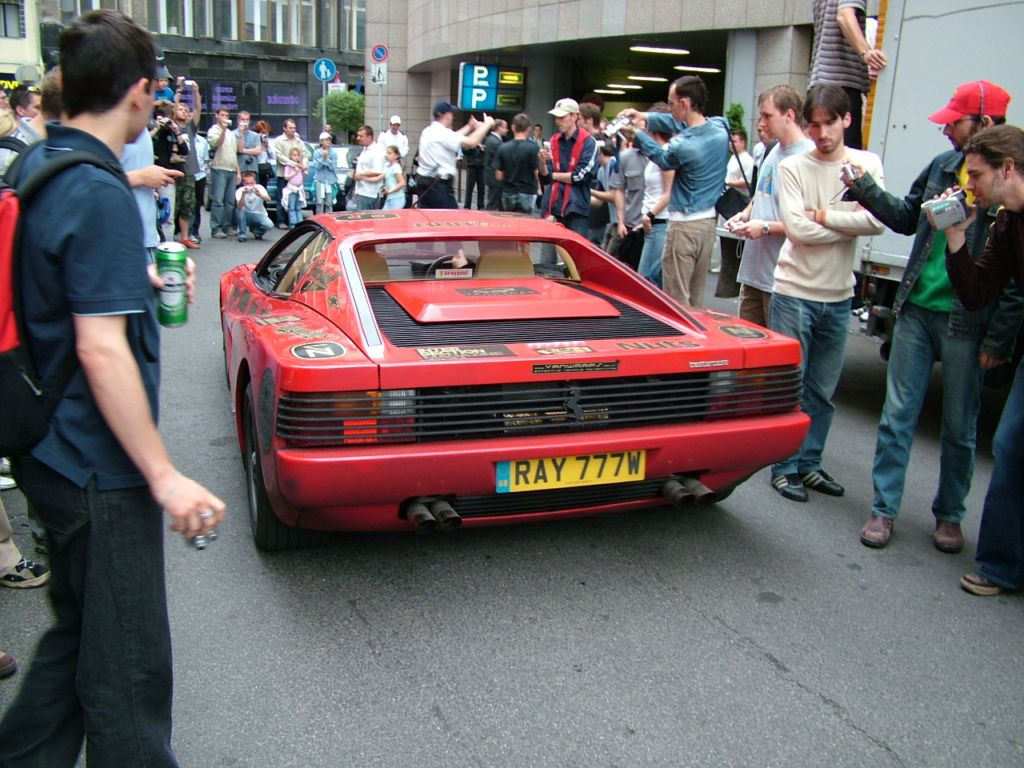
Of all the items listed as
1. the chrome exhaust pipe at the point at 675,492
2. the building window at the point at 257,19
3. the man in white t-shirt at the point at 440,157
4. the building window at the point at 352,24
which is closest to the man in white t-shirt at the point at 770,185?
the chrome exhaust pipe at the point at 675,492

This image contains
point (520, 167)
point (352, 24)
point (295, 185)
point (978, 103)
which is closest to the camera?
point (978, 103)

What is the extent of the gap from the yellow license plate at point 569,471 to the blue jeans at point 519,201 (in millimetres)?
9217

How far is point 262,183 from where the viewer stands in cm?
1944

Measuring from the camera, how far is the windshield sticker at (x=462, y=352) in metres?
3.43

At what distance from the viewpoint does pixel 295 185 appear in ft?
57.9

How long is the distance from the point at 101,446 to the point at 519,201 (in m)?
10.9

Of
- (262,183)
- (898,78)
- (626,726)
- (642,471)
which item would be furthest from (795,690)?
(262,183)

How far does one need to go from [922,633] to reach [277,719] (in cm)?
224

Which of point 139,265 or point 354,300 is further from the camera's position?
point 354,300

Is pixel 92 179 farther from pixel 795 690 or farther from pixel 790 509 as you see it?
pixel 790 509

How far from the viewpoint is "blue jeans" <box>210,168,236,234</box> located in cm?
1539

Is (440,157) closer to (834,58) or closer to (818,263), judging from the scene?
(834,58)

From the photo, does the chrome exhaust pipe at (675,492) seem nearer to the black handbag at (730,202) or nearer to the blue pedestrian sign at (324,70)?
the black handbag at (730,202)

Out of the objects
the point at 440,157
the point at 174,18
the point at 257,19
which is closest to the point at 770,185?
the point at 440,157
